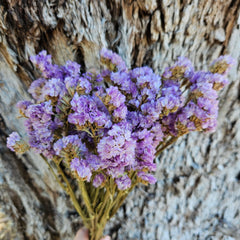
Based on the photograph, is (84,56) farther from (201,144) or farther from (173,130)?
(201,144)

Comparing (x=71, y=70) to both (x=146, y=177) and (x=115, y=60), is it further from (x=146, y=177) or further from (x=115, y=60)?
(x=146, y=177)

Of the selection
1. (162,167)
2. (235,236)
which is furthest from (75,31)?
(235,236)

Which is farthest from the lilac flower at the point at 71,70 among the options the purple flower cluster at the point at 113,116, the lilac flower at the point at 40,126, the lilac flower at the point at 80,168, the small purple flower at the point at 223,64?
the small purple flower at the point at 223,64

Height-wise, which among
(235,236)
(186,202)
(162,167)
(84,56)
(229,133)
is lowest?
(235,236)

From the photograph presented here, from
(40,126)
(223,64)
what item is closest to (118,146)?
(40,126)

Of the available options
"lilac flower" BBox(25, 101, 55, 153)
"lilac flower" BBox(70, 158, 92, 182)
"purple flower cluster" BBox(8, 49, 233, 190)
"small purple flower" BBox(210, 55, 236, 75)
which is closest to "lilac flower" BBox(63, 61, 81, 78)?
"purple flower cluster" BBox(8, 49, 233, 190)

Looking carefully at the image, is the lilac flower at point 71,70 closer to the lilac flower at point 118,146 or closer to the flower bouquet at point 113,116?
the flower bouquet at point 113,116

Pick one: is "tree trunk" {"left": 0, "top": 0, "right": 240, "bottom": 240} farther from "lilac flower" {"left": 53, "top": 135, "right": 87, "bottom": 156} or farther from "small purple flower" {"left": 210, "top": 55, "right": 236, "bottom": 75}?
"lilac flower" {"left": 53, "top": 135, "right": 87, "bottom": 156}
